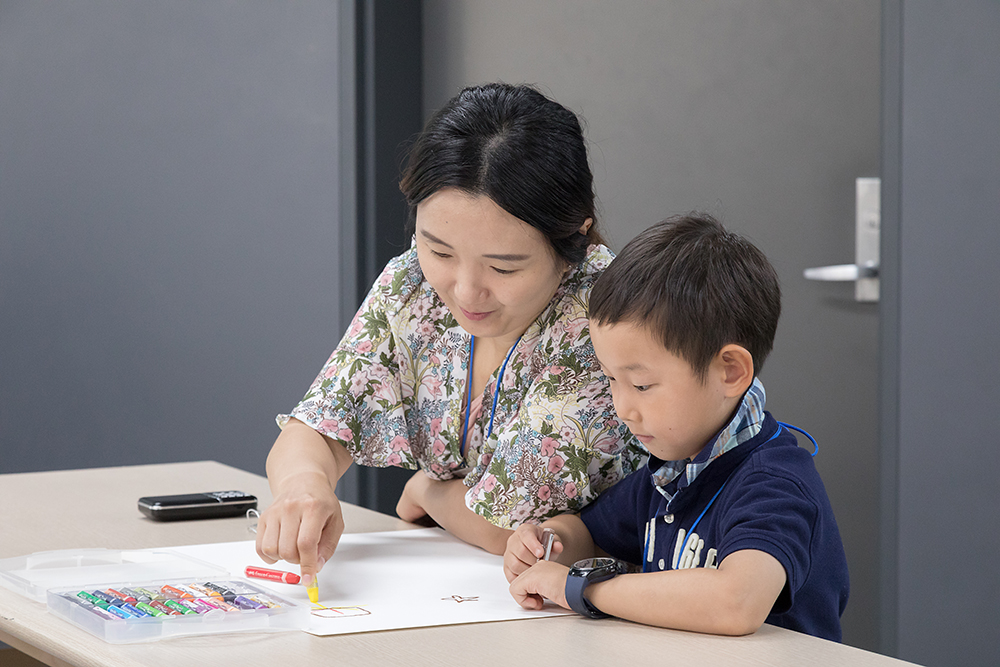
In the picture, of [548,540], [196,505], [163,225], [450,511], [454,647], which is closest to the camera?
[454,647]

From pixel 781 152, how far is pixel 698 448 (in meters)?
1.18

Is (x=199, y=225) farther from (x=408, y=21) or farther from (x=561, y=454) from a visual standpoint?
(x=561, y=454)

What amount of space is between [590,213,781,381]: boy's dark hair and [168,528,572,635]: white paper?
0.26m

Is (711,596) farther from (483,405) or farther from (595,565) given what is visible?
(483,405)

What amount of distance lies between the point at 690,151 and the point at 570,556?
4.16 ft

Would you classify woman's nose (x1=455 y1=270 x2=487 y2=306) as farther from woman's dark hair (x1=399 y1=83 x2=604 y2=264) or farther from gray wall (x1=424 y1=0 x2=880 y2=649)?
gray wall (x1=424 y1=0 x2=880 y2=649)

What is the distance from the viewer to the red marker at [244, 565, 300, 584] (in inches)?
40.6

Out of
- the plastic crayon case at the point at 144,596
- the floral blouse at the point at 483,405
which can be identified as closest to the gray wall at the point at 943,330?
the floral blouse at the point at 483,405

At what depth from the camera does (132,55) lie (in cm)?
318

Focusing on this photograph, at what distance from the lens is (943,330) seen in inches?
65.9

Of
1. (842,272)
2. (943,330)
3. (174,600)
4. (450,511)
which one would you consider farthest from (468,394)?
(842,272)

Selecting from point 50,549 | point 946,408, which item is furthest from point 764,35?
point 50,549

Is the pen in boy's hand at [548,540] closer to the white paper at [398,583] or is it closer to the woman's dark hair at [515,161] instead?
the white paper at [398,583]

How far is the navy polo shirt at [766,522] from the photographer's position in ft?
2.91
